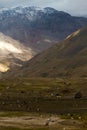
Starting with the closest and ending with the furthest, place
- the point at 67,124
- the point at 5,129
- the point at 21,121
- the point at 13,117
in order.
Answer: the point at 5,129 < the point at 67,124 < the point at 21,121 < the point at 13,117

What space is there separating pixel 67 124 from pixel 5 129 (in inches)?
642

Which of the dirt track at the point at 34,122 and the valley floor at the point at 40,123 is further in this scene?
the dirt track at the point at 34,122

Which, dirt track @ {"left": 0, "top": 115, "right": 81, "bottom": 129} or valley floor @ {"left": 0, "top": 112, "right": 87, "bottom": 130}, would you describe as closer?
valley floor @ {"left": 0, "top": 112, "right": 87, "bottom": 130}

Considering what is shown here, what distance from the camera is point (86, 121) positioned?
98.4m

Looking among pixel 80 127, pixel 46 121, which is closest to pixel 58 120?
pixel 46 121

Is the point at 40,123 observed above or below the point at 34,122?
below

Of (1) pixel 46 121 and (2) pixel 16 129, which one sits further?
(1) pixel 46 121

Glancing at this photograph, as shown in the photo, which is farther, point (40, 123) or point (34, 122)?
point (34, 122)

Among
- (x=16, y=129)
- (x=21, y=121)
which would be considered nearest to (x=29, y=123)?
(x=21, y=121)

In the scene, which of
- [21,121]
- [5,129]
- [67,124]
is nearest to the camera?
[5,129]

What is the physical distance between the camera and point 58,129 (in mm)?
86250

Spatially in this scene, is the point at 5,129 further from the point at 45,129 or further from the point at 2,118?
the point at 2,118

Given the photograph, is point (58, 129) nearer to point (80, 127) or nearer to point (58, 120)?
point (80, 127)

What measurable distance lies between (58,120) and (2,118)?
16.4m
